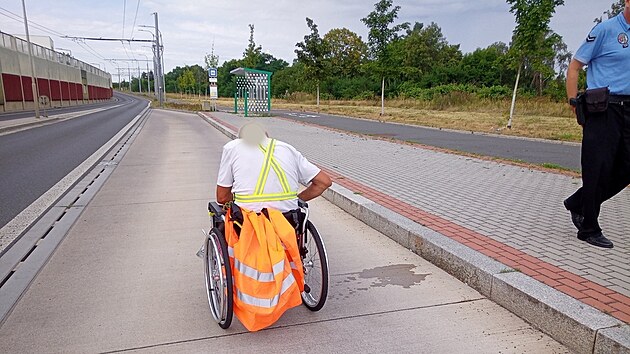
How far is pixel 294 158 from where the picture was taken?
10.3 ft

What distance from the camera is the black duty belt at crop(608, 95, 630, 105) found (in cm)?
388

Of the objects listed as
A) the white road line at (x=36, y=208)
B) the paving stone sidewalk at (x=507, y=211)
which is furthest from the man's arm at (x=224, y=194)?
the white road line at (x=36, y=208)

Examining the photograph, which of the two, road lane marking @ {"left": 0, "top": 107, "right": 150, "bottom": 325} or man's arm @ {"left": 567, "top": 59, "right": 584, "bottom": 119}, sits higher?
man's arm @ {"left": 567, "top": 59, "right": 584, "bottom": 119}

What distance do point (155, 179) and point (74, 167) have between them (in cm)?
274

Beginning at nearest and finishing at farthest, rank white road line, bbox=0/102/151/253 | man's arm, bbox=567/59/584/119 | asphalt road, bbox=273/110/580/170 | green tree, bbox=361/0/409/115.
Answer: man's arm, bbox=567/59/584/119 < white road line, bbox=0/102/151/253 < asphalt road, bbox=273/110/580/170 < green tree, bbox=361/0/409/115

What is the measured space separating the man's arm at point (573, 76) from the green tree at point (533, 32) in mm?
14099

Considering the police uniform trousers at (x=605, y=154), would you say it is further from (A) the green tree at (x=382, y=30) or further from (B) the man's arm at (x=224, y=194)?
(A) the green tree at (x=382, y=30)

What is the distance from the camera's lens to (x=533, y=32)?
54.0 feet

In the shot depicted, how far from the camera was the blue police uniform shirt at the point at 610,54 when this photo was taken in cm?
387

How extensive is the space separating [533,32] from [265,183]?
1677 cm

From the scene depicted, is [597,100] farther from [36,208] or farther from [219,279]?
[36,208]

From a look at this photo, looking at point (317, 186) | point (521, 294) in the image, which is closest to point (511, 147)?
point (521, 294)

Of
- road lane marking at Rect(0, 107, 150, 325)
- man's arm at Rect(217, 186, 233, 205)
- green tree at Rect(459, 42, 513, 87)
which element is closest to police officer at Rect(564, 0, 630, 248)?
man's arm at Rect(217, 186, 233, 205)

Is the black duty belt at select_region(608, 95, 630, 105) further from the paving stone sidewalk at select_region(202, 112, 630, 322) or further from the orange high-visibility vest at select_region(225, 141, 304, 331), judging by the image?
the orange high-visibility vest at select_region(225, 141, 304, 331)
